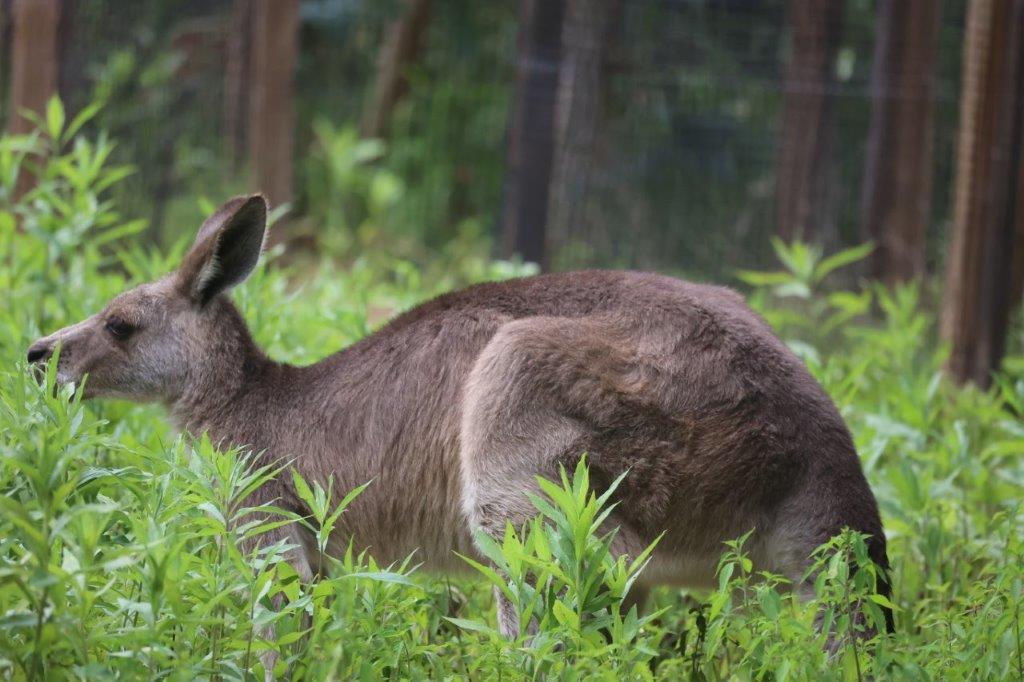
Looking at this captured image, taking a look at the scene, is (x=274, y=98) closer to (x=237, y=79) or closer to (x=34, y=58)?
(x=34, y=58)

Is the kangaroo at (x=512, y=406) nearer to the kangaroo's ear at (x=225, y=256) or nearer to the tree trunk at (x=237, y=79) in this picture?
the kangaroo's ear at (x=225, y=256)

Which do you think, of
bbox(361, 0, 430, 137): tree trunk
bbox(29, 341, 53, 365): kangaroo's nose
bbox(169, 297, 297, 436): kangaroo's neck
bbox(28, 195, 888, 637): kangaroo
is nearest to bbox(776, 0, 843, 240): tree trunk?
bbox(28, 195, 888, 637): kangaroo

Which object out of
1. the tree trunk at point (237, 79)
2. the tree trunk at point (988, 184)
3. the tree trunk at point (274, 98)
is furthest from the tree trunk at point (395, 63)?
the tree trunk at point (988, 184)

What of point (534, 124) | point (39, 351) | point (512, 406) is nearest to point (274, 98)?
point (534, 124)

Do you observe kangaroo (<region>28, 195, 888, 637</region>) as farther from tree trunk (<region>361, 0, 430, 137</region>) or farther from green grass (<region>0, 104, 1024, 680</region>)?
tree trunk (<region>361, 0, 430, 137</region>)

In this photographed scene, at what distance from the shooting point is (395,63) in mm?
12641

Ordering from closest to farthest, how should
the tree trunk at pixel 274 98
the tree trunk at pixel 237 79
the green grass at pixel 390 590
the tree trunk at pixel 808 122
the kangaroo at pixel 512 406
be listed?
the green grass at pixel 390 590
the kangaroo at pixel 512 406
the tree trunk at pixel 808 122
the tree trunk at pixel 274 98
the tree trunk at pixel 237 79

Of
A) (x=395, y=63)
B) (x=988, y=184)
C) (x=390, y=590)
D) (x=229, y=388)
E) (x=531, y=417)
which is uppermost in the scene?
(x=395, y=63)

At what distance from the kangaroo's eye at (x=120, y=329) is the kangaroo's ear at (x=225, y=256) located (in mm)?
224

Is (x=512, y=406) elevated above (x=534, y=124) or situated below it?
below

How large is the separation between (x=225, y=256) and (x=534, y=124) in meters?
3.29

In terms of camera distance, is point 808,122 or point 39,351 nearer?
point 39,351

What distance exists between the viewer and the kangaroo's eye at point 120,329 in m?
4.44

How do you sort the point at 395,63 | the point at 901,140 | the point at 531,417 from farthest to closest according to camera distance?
the point at 395,63, the point at 901,140, the point at 531,417
